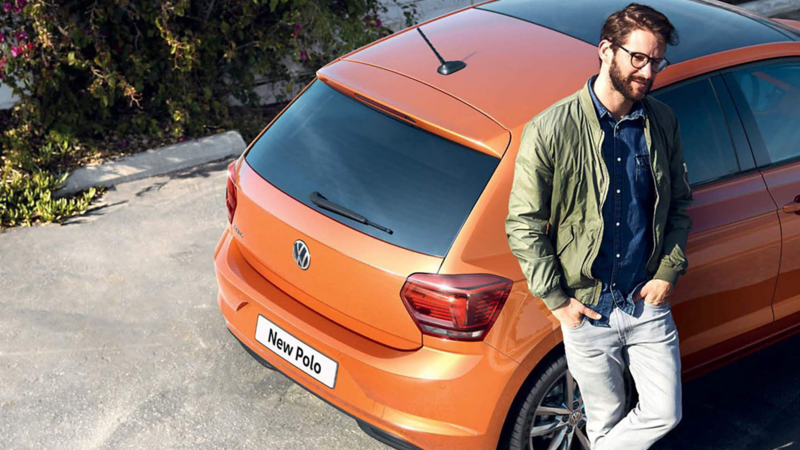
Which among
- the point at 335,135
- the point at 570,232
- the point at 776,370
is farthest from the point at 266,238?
the point at 776,370

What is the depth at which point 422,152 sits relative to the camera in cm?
358

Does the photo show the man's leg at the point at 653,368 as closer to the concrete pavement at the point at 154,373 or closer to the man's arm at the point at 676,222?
the man's arm at the point at 676,222

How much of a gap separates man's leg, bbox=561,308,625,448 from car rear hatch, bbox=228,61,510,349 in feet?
1.86

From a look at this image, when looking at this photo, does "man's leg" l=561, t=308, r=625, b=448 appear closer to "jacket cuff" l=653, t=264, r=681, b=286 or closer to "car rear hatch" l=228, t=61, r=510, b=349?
"jacket cuff" l=653, t=264, r=681, b=286

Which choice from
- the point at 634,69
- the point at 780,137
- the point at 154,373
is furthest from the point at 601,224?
the point at 154,373

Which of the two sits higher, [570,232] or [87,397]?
[570,232]

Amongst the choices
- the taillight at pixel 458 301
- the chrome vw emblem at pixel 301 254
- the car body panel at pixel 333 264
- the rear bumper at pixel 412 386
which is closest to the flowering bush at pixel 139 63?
the car body panel at pixel 333 264

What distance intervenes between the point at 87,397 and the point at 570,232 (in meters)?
2.68

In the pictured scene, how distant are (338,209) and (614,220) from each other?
1.07 m

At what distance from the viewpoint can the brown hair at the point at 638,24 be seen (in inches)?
119

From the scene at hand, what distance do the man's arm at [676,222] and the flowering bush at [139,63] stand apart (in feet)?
15.0

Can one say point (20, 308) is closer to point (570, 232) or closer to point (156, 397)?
point (156, 397)

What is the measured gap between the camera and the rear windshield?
345cm

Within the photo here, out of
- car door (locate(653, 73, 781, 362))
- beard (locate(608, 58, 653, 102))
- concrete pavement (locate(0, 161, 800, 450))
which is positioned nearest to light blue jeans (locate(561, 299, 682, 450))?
car door (locate(653, 73, 781, 362))
